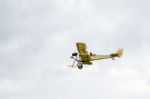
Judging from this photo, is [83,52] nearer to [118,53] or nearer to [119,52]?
[118,53]

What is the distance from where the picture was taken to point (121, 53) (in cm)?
9569

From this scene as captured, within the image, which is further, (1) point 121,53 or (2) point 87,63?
(1) point 121,53

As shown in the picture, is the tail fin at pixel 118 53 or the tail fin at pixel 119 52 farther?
the tail fin at pixel 119 52

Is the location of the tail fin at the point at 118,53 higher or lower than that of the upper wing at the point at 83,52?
higher

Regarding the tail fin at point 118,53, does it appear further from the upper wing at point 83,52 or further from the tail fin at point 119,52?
the upper wing at point 83,52

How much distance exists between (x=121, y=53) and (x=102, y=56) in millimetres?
4845

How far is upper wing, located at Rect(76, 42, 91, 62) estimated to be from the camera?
288 ft

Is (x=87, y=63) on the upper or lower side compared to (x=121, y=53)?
Result: lower

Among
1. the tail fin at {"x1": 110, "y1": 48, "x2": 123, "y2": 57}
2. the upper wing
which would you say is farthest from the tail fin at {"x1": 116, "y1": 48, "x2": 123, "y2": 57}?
the upper wing

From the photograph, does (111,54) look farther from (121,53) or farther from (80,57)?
(80,57)

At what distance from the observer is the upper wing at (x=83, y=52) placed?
87.7 meters

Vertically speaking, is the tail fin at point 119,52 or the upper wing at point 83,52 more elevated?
the tail fin at point 119,52

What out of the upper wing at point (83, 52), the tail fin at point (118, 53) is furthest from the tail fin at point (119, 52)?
the upper wing at point (83, 52)

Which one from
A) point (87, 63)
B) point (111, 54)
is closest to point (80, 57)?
point (87, 63)
